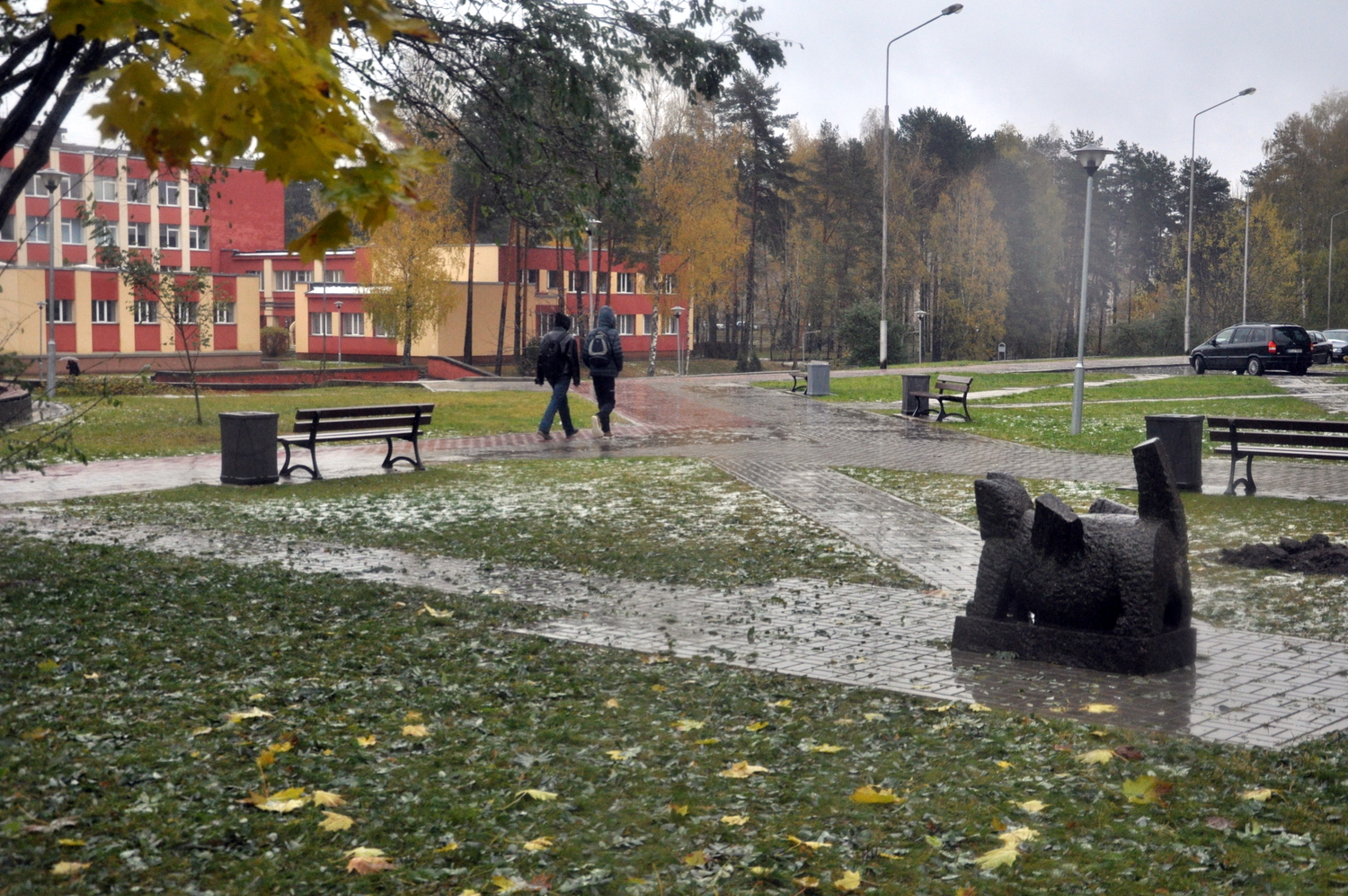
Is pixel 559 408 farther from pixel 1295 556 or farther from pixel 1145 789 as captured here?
pixel 1145 789

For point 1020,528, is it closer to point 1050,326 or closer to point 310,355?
point 310,355

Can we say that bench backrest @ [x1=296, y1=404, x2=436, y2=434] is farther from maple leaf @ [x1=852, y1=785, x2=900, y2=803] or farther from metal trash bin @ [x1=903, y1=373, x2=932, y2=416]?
metal trash bin @ [x1=903, y1=373, x2=932, y2=416]

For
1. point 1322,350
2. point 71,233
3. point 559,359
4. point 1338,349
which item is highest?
point 71,233

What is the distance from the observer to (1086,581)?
6.46 meters

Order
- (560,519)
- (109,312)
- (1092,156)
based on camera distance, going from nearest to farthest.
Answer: (560,519) → (1092,156) → (109,312)

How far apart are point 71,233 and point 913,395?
62287 mm

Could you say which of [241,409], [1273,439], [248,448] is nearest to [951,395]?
[1273,439]

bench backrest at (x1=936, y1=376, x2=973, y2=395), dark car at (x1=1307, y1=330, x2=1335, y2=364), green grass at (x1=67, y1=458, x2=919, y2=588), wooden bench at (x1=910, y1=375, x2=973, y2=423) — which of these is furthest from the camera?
dark car at (x1=1307, y1=330, x2=1335, y2=364)

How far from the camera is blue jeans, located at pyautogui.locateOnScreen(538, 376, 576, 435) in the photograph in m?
19.8

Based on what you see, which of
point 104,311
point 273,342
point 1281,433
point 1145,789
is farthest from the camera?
point 273,342

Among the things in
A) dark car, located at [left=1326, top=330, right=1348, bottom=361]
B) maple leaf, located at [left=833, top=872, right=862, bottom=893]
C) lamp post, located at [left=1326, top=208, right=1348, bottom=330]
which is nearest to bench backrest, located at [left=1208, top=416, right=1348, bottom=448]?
maple leaf, located at [left=833, top=872, right=862, bottom=893]

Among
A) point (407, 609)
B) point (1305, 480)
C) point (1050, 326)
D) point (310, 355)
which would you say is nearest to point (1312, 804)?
point (407, 609)

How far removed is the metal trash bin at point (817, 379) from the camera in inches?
1277

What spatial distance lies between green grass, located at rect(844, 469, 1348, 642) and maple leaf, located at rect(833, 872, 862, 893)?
15.1 ft
